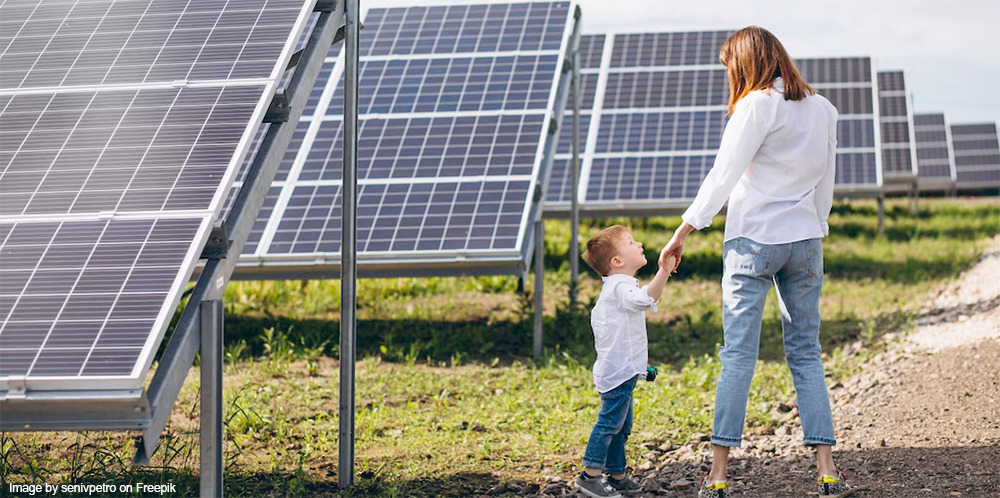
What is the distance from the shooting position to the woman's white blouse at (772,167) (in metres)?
4.43

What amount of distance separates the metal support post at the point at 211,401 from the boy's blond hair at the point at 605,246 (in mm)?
1694

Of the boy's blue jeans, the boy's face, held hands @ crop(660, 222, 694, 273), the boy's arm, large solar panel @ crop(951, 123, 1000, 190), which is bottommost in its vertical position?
the boy's blue jeans

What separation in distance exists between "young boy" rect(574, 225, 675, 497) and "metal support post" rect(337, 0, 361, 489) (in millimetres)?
1179

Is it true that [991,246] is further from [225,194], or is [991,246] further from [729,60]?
[225,194]

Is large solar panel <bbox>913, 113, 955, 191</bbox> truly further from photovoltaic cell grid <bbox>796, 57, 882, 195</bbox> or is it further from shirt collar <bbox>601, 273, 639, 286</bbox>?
shirt collar <bbox>601, 273, 639, 286</bbox>

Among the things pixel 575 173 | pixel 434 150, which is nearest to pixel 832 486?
pixel 434 150

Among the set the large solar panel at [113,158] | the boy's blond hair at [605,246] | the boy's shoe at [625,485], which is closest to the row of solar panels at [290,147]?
the large solar panel at [113,158]

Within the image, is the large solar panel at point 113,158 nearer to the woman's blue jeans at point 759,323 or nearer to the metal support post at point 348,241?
the metal support post at point 348,241

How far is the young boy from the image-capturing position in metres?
4.85

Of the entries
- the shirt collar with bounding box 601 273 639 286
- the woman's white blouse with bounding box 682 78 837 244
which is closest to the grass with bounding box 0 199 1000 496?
the shirt collar with bounding box 601 273 639 286

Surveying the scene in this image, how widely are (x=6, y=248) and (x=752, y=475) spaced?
3.63 m

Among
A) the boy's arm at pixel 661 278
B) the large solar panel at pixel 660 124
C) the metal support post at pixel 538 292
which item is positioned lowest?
the boy's arm at pixel 661 278

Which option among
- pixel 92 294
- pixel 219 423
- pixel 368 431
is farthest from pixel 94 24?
pixel 368 431

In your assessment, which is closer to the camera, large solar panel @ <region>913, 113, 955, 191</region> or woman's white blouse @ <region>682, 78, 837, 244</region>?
woman's white blouse @ <region>682, 78, 837, 244</region>
